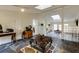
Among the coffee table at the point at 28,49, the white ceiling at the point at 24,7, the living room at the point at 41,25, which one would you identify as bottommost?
the coffee table at the point at 28,49

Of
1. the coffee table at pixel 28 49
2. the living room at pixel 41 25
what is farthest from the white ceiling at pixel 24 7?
the coffee table at pixel 28 49

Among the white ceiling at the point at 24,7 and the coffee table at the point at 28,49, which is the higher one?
the white ceiling at the point at 24,7

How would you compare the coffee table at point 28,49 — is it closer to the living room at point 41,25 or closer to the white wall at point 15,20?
the living room at point 41,25

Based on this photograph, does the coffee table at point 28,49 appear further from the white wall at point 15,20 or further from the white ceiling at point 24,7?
the white ceiling at point 24,7

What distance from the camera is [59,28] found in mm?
1894

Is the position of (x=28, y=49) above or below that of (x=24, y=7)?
below

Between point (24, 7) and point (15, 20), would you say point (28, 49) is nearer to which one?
point (15, 20)

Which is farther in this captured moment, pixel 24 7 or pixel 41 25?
pixel 41 25

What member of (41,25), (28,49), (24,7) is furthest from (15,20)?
(28,49)

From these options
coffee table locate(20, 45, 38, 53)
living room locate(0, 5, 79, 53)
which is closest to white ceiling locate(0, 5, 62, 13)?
living room locate(0, 5, 79, 53)

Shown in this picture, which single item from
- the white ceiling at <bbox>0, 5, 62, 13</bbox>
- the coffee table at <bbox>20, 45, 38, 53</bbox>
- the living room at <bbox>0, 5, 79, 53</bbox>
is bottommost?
the coffee table at <bbox>20, 45, 38, 53</bbox>

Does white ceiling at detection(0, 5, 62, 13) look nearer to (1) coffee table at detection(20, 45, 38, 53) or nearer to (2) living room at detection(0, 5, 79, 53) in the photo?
(2) living room at detection(0, 5, 79, 53)
